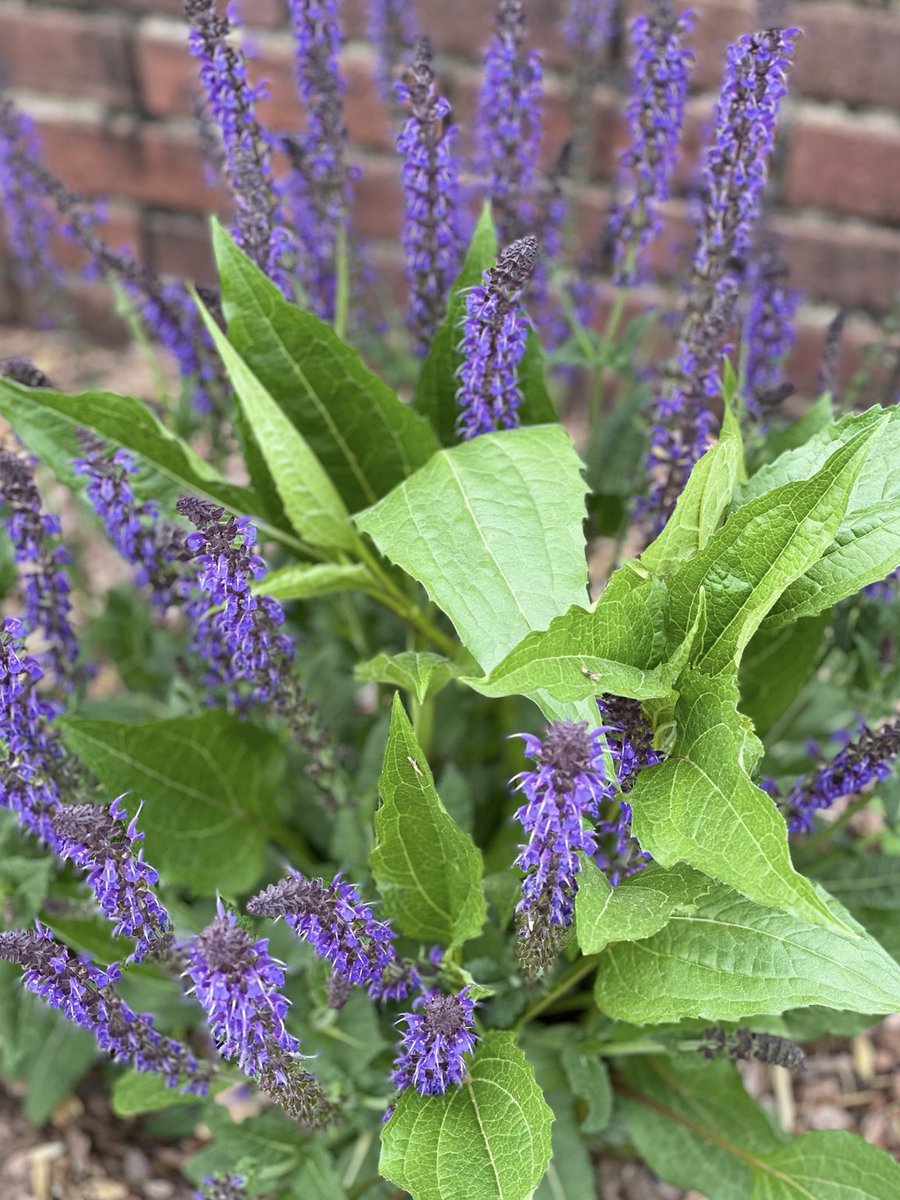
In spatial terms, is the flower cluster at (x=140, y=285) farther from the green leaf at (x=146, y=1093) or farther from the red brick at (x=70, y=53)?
the red brick at (x=70, y=53)

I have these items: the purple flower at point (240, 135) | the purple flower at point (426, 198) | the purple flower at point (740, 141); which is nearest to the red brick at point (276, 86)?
the purple flower at point (426, 198)

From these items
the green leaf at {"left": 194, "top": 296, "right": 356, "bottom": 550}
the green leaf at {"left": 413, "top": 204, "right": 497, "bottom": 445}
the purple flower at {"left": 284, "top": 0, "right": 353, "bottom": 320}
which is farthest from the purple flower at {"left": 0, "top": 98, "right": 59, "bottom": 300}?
the green leaf at {"left": 413, "top": 204, "right": 497, "bottom": 445}

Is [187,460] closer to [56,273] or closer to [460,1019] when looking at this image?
[460,1019]

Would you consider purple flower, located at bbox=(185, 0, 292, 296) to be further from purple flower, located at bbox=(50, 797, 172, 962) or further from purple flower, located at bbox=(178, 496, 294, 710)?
purple flower, located at bbox=(50, 797, 172, 962)

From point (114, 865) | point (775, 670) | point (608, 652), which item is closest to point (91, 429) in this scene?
point (114, 865)

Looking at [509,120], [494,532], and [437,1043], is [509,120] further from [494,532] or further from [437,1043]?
[437,1043]
